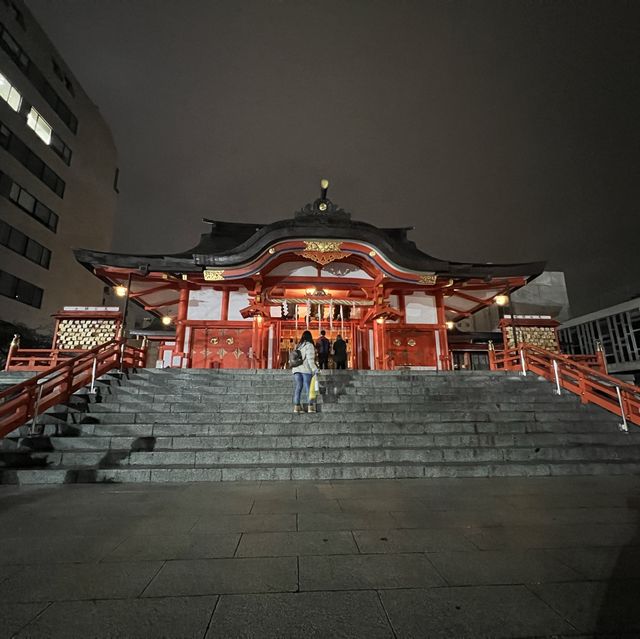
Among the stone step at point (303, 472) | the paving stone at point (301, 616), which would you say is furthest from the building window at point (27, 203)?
the paving stone at point (301, 616)

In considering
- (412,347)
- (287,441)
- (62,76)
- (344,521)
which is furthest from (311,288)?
(62,76)

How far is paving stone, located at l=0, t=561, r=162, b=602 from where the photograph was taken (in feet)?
6.97

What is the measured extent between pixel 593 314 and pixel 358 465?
40.8m

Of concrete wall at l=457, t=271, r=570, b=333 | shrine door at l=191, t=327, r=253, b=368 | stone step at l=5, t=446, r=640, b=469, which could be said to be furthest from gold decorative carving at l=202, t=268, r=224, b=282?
concrete wall at l=457, t=271, r=570, b=333

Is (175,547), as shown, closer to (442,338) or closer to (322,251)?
(322,251)

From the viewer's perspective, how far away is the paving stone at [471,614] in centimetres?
176

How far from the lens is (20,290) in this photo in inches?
988

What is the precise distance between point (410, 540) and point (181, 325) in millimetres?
13865

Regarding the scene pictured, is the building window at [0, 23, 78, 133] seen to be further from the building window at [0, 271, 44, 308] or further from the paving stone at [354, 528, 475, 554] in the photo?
the paving stone at [354, 528, 475, 554]

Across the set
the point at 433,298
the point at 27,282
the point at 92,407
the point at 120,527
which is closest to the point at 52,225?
the point at 27,282

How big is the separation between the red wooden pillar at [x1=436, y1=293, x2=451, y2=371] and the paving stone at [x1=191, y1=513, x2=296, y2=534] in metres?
12.9

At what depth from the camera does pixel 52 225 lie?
28.7 meters

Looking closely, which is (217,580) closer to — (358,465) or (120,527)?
(120,527)

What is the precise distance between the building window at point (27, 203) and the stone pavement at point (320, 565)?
1176 inches
